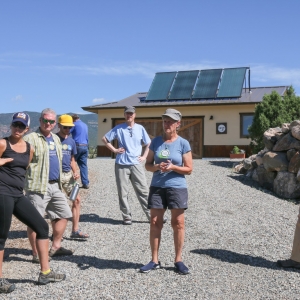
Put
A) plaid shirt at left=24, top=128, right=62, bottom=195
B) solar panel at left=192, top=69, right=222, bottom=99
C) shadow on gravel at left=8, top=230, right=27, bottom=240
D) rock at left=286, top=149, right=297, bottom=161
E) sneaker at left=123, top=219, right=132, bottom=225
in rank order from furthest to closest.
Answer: solar panel at left=192, top=69, right=222, bottom=99, rock at left=286, top=149, right=297, bottom=161, sneaker at left=123, top=219, right=132, bottom=225, shadow on gravel at left=8, top=230, right=27, bottom=240, plaid shirt at left=24, top=128, right=62, bottom=195

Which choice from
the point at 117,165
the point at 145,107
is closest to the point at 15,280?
the point at 117,165

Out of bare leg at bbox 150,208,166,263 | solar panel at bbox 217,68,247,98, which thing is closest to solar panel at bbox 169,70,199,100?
solar panel at bbox 217,68,247,98

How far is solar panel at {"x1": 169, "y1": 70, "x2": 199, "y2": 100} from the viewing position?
70.6 feet

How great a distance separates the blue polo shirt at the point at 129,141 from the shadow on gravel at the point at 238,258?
1.95m

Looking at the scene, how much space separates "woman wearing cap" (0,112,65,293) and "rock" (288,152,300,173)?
7.56 m

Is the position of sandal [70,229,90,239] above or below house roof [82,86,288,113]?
below

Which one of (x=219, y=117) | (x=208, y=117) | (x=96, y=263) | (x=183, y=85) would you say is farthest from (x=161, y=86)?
(x=96, y=263)

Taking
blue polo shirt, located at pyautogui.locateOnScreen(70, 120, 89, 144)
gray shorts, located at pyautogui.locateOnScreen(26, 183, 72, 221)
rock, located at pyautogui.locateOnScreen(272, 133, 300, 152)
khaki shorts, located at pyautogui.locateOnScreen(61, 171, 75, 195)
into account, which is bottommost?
gray shorts, located at pyautogui.locateOnScreen(26, 183, 72, 221)

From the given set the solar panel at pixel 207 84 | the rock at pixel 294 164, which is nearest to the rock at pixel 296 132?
the rock at pixel 294 164

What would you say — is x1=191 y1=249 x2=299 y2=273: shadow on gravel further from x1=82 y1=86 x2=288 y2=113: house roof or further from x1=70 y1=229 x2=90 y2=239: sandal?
x1=82 y1=86 x2=288 y2=113: house roof

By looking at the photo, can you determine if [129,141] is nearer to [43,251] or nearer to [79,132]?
[79,132]

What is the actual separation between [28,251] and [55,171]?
4.30 ft

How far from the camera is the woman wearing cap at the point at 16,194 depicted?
4258 mm

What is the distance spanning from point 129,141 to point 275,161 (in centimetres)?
539
